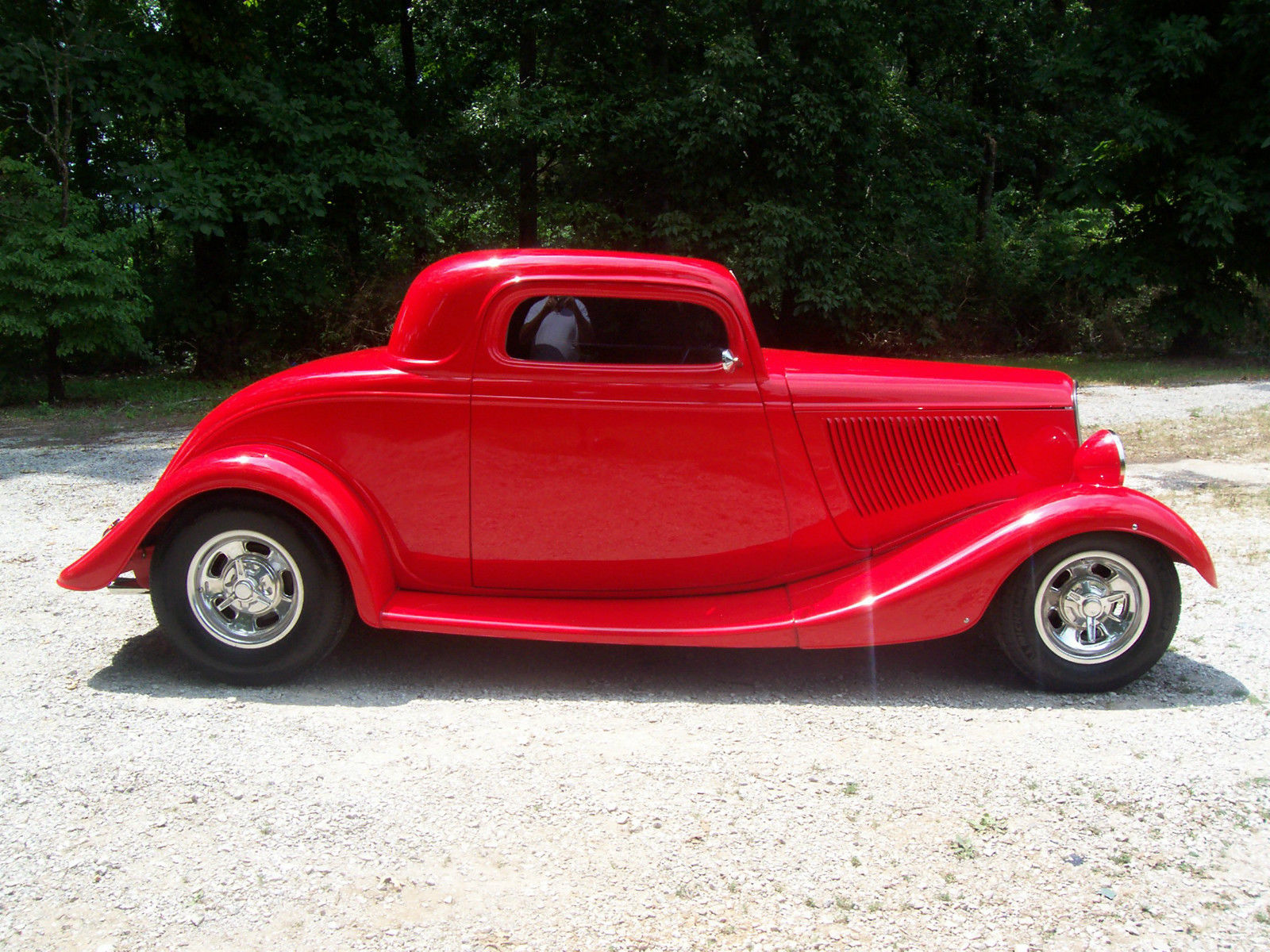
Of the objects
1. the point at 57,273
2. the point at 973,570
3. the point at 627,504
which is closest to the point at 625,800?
the point at 627,504

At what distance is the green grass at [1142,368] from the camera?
13.4 m

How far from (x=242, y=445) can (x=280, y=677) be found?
3.16 ft

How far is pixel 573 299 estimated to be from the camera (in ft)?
13.1

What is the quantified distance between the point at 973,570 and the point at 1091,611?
521 mm

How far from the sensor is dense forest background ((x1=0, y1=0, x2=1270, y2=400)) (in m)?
12.9

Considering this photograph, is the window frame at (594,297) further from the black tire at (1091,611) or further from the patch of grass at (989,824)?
the patch of grass at (989,824)

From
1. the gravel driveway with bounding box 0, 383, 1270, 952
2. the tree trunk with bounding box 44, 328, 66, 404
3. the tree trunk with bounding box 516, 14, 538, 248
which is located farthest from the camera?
the tree trunk with bounding box 516, 14, 538, 248

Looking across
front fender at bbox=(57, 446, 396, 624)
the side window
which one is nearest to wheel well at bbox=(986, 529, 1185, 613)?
the side window

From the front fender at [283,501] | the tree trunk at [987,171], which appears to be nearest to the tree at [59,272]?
the front fender at [283,501]

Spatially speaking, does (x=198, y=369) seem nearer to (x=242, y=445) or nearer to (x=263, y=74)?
(x=263, y=74)

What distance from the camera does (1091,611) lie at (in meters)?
3.81

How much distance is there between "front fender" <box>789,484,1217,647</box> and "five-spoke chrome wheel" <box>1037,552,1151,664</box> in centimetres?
17

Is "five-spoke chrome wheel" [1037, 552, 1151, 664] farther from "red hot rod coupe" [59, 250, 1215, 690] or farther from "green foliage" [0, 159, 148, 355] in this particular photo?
"green foliage" [0, 159, 148, 355]

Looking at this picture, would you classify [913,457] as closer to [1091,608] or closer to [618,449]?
[1091,608]
